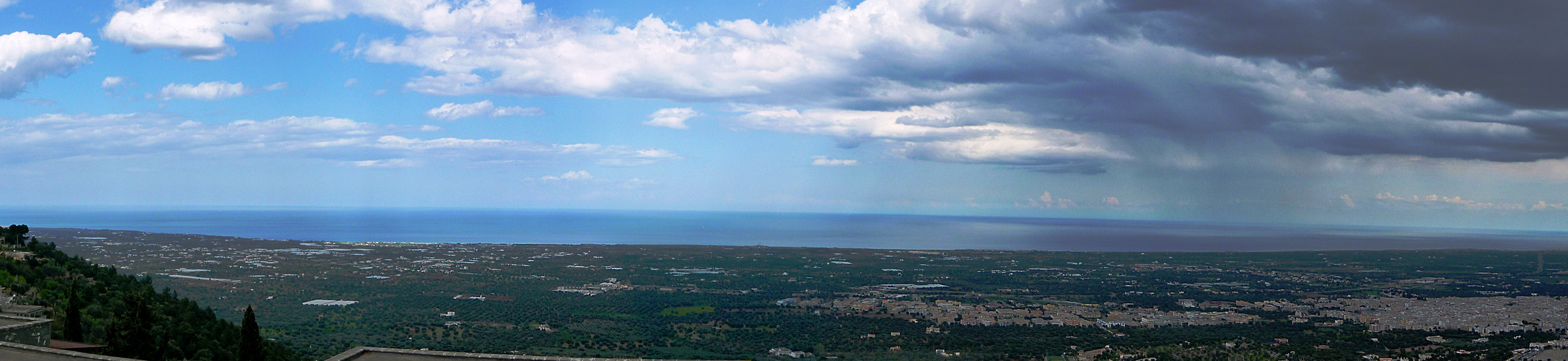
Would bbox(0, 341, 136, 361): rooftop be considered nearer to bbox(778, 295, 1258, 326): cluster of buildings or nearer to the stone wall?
the stone wall

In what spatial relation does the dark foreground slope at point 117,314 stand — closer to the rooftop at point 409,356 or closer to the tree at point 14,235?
the tree at point 14,235

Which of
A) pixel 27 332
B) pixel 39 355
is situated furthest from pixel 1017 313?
pixel 39 355

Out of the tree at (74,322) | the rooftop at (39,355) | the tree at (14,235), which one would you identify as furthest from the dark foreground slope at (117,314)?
the tree at (14,235)

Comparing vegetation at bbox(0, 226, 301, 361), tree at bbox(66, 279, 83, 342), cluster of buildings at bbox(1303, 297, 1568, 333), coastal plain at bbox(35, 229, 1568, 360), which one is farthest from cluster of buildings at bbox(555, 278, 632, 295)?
cluster of buildings at bbox(1303, 297, 1568, 333)

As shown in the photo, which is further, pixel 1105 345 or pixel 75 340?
pixel 1105 345

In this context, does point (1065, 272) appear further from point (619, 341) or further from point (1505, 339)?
point (619, 341)

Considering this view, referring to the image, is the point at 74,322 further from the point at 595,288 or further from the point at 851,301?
the point at 851,301

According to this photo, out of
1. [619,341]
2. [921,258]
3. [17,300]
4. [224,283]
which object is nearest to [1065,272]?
[921,258]
